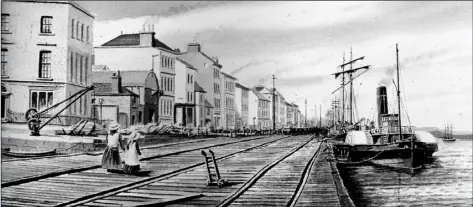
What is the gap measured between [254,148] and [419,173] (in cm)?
734

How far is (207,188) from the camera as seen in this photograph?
448cm

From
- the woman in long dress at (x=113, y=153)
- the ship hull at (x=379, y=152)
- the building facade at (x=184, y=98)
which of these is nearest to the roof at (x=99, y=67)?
the woman in long dress at (x=113, y=153)

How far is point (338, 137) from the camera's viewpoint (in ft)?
43.5

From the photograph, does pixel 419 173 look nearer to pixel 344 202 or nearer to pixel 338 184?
pixel 338 184

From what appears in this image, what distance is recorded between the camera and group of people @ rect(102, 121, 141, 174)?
5051 millimetres

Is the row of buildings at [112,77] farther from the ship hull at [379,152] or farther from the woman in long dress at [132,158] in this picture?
the ship hull at [379,152]

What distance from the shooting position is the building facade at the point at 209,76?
4.90 metres

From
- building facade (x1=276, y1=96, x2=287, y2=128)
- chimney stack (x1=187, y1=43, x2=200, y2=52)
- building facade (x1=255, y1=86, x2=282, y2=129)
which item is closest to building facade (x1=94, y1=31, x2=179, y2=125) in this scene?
chimney stack (x1=187, y1=43, x2=200, y2=52)

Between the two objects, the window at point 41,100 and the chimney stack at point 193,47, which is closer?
the window at point 41,100

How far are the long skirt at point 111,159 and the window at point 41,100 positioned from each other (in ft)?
3.15

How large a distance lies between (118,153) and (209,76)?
1451mm

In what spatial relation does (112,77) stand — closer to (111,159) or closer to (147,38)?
(147,38)

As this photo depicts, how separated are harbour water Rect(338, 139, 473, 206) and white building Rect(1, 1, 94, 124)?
15.9 ft

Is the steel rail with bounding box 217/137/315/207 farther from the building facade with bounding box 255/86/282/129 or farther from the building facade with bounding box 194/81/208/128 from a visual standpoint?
the building facade with bounding box 194/81/208/128
